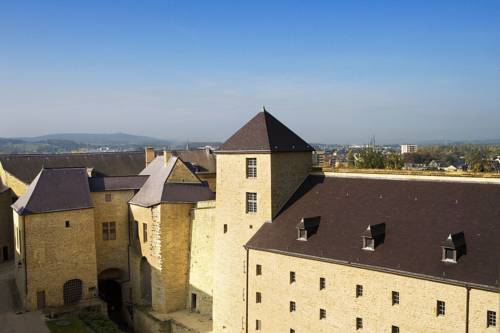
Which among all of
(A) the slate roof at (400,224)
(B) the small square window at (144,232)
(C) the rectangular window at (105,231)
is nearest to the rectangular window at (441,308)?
(A) the slate roof at (400,224)

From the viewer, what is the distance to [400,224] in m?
26.0

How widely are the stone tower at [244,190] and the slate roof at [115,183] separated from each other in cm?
1336

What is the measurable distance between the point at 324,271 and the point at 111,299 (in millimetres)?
25801

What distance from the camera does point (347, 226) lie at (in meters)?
27.6

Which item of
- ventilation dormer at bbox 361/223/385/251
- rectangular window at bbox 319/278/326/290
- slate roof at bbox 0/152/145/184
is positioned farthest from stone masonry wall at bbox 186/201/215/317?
slate roof at bbox 0/152/145/184

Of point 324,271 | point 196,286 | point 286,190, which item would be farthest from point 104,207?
point 324,271

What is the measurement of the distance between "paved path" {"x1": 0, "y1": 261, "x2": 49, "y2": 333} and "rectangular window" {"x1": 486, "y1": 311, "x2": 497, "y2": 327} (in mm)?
27723

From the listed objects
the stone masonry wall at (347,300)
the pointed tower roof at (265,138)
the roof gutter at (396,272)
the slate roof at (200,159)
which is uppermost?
the pointed tower roof at (265,138)

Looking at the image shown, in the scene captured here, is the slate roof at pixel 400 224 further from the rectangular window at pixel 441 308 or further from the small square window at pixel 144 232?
the small square window at pixel 144 232

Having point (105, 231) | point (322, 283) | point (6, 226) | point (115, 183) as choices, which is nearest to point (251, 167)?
point (322, 283)

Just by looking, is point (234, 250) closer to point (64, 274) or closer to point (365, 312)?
point (365, 312)

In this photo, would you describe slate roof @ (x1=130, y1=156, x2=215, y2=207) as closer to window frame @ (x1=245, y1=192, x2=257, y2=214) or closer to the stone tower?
the stone tower

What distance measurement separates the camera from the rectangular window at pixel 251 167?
3213 centimetres

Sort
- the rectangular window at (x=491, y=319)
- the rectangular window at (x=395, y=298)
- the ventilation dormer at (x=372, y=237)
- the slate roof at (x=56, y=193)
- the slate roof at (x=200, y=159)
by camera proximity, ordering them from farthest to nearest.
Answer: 1. the slate roof at (x=200, y=159)
2. the slate roof at (x=56, y=193)
3. the ventilation dormer at (x=372, y=237)
4. the rectangular window at (x=395, y=298)
5. the rectangular window at (x=491, y=319)
